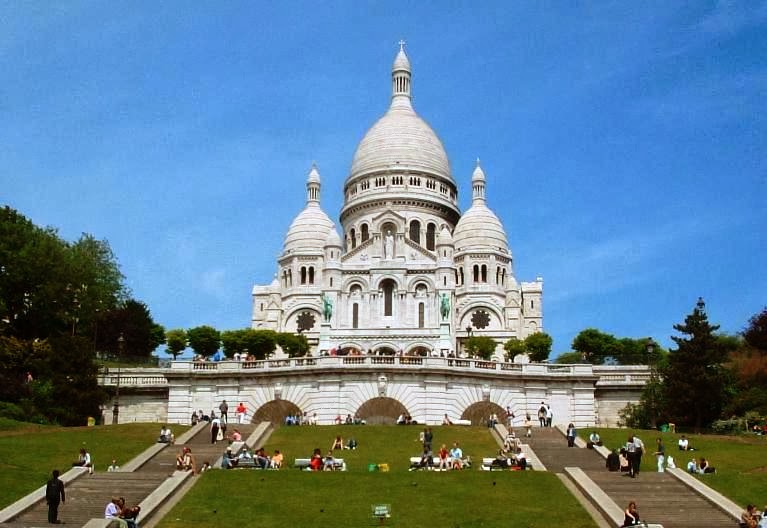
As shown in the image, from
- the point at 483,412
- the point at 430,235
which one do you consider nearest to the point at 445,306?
the point at 430,235

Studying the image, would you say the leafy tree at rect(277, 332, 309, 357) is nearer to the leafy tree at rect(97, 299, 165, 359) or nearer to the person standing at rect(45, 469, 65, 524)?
the leafy tree at rect(97, 299, 165, 359)

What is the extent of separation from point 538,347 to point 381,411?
34.7m

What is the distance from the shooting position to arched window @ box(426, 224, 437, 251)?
122 meters

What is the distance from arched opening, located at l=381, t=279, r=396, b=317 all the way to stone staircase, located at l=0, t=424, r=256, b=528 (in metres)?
68.0

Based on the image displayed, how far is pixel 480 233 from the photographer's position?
387 ft

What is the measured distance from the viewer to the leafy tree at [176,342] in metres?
88.5

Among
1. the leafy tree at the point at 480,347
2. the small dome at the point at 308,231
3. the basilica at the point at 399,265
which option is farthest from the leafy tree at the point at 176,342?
the small dome at the point at 308,231

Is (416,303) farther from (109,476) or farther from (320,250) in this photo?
(109,476)

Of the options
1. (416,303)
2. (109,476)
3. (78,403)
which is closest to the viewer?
(109,476)

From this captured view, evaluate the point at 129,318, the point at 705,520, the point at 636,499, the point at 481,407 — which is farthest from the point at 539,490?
the point at 129,318

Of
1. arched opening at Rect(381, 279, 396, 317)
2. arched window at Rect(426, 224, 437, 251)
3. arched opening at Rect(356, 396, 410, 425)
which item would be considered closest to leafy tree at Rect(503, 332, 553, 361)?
arched opening at Rect(381, 279, 396, 317)

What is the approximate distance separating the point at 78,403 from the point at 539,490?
28.7 m

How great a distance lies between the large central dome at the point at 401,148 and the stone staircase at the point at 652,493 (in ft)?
286

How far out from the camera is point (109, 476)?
3528 cm
